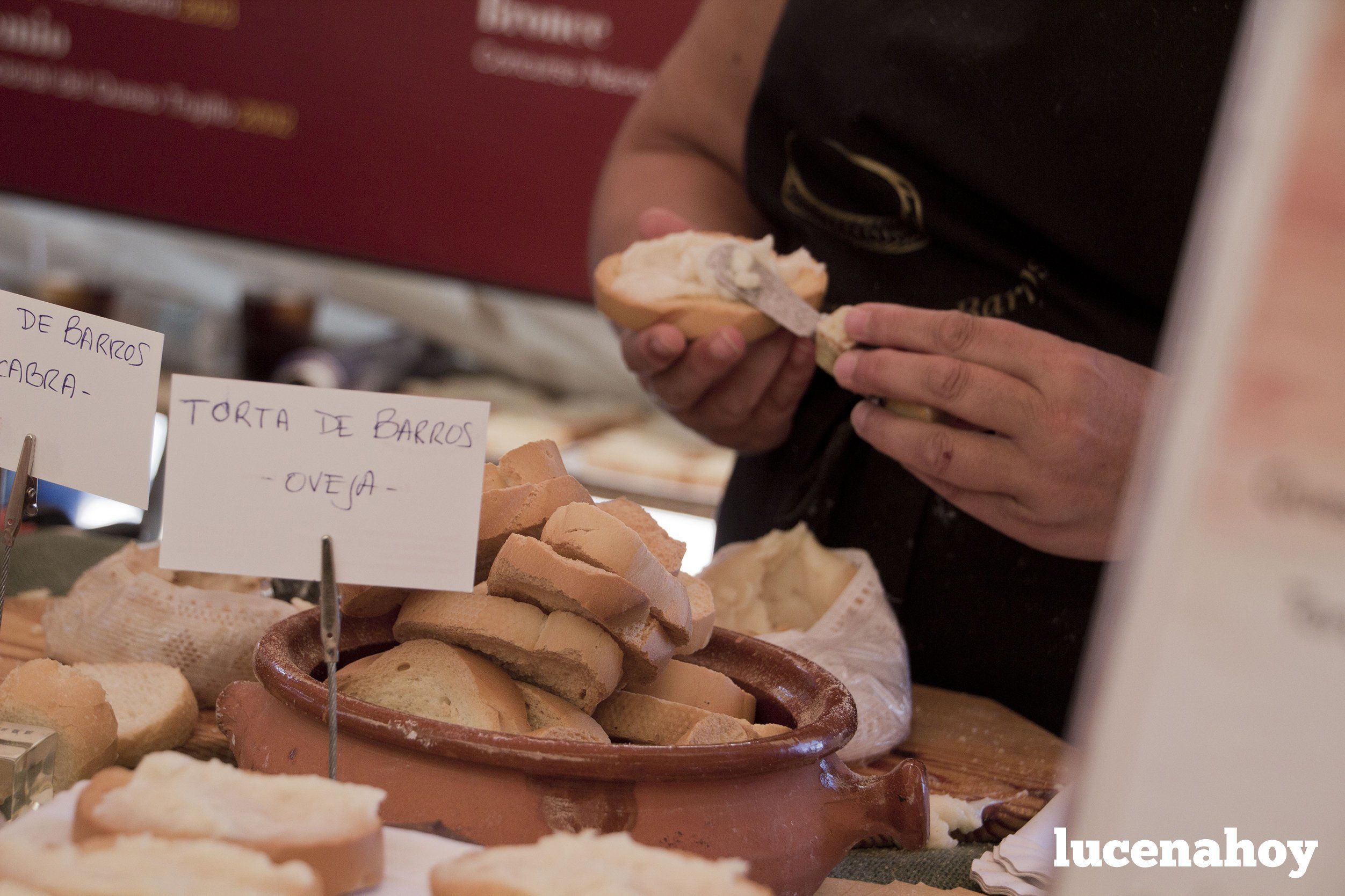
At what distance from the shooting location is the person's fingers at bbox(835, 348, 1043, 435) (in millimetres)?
1187

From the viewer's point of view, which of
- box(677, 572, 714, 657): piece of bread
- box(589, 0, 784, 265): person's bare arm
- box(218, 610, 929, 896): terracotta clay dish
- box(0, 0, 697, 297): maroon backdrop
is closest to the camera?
box(218, 610, 929, 896): terracotta clay dish

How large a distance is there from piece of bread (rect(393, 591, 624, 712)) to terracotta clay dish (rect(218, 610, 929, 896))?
88 millimetres

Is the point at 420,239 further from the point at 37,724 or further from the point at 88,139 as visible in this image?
the point at 37,724

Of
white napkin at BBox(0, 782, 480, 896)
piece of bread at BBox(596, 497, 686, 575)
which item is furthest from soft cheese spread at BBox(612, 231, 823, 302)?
white napkin at BBox(0, 782, 480, 896)

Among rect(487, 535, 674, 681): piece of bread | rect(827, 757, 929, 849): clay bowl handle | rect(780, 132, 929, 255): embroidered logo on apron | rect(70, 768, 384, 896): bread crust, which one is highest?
rect(780, 132, 929, 255): embroidered logo on apron

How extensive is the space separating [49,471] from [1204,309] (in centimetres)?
82

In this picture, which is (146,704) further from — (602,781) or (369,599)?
(602,781)

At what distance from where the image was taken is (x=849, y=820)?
75cm

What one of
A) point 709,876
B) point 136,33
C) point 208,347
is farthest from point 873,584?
point 136,33

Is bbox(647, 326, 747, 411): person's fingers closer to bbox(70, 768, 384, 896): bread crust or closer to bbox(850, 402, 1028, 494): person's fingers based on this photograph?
bbox(850, 402, 1028, 494): person's fingers

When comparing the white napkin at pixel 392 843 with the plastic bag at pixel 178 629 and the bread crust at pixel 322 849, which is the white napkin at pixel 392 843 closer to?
the bread crust at pixel 322 849

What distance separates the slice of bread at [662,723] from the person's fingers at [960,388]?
0.51m

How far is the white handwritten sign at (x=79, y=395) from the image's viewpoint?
80cm

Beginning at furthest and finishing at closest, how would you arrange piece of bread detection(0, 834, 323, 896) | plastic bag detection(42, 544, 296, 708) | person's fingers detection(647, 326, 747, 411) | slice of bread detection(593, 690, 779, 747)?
person's fingers detection(647, 326, 747, 411)
plastic bag detection(42, 544, 296, 708)
slice of bread detection(593, 690, 779, 747)
piece of bread detection(0, 834, 323, 896)
